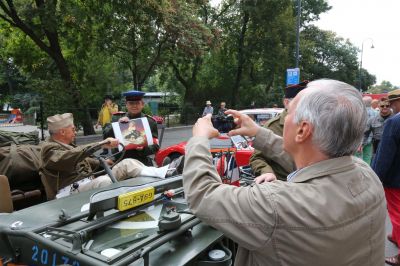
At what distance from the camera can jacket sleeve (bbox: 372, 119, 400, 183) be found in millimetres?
3797

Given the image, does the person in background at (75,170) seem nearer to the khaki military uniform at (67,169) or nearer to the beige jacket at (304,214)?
the khaki military uniform at (67,169)

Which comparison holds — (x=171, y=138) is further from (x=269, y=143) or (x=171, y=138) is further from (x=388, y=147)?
(x=269, y=143)

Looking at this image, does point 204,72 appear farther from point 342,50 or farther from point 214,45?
point 342,50

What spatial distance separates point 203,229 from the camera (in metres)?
1.91

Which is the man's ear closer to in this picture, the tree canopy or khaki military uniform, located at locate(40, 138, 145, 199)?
khaki military uniform, located at locate(40, 138, 145, 199)

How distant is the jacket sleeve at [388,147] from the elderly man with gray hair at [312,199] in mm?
2907

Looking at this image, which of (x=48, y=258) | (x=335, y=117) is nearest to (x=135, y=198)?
(x=48, y=258)

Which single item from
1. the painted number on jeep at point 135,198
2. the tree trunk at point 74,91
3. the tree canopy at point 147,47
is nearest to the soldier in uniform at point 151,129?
the painted number on jeep at point 135,198

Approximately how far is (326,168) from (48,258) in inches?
52.6

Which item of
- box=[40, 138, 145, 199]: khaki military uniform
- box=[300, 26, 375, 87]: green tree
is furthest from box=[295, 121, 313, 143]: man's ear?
box=[300, 26, 375, 87]: green tree

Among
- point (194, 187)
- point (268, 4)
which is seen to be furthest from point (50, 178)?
point (268, 4)

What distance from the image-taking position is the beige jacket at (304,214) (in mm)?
1111

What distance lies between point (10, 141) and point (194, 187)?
358cm

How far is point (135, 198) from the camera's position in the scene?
75.2 inches
